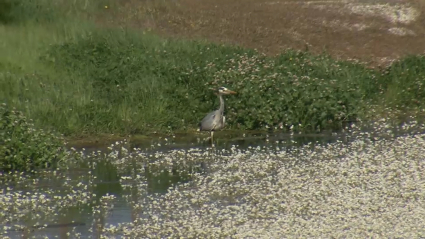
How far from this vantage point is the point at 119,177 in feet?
47.5

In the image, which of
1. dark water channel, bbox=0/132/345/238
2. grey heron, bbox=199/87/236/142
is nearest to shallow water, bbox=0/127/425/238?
dark water channel, bbox=0/132/345/238

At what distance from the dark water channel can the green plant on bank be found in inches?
17.8

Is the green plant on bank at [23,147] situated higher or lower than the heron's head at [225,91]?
higher

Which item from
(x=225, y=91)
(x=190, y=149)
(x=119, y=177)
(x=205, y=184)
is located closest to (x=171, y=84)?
(x=225, y=91)

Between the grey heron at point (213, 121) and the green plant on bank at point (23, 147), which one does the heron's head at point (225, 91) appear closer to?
the grey heron at point (213, 121)

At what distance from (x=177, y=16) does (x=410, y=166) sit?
1524 cm

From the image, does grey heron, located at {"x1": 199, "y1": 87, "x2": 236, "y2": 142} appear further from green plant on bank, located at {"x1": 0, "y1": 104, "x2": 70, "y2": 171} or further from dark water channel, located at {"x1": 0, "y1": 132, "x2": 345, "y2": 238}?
green plant on bank, located at {"x1": 0, "y1": 104, "x2": 70, "y2": 171}

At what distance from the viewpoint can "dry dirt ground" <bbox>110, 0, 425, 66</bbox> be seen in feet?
85.9

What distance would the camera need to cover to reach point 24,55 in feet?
66.3

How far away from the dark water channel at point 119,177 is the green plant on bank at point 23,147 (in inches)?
17.8

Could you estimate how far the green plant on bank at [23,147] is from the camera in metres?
14.5

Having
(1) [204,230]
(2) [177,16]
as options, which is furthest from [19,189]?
(2) [177,16]

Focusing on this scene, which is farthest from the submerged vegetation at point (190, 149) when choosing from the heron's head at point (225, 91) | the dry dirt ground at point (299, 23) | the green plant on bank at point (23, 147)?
the dry dirt ground at point (299, 23)

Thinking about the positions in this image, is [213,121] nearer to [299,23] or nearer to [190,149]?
[190,149]
